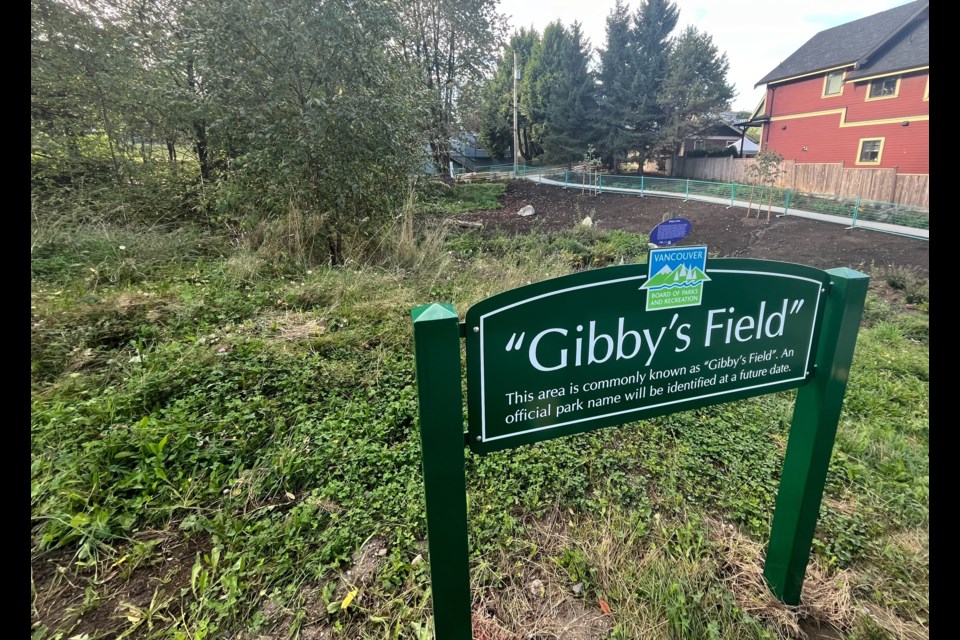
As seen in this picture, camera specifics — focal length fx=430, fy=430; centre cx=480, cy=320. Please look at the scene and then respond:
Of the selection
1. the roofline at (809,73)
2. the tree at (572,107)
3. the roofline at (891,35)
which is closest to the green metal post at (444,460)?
the roofline at (891,35)

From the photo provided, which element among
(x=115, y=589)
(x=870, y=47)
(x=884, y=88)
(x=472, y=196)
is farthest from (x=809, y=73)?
(x=115, y=589)

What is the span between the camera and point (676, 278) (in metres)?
1.27

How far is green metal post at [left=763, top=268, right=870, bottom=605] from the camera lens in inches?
57.7

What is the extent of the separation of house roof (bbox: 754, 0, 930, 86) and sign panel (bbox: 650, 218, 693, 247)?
20.7 meters

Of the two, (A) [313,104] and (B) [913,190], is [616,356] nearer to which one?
(A) [313,104]

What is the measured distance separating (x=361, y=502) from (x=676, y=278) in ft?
5.68

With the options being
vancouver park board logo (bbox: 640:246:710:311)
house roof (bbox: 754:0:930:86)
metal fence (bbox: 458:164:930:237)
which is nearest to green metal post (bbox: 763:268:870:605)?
vancouver park board logo (bbox: 640:246:710:311)

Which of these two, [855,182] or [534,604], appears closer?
[534,604]

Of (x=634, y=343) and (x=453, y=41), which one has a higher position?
(x=453, y=41)

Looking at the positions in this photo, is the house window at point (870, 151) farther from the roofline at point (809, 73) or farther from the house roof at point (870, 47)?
the roofline at point (809, 73)

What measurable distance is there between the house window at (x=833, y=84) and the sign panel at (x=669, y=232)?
76.0ft

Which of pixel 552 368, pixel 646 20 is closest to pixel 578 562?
pixel 552 368

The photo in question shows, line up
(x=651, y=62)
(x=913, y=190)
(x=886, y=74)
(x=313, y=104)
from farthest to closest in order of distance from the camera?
(x=651, y=62)
(x=886, y=74)
(x=913, y=190)
(x=313, y=104)

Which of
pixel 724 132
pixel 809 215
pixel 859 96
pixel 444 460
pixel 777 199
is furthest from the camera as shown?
pixel 724 132
